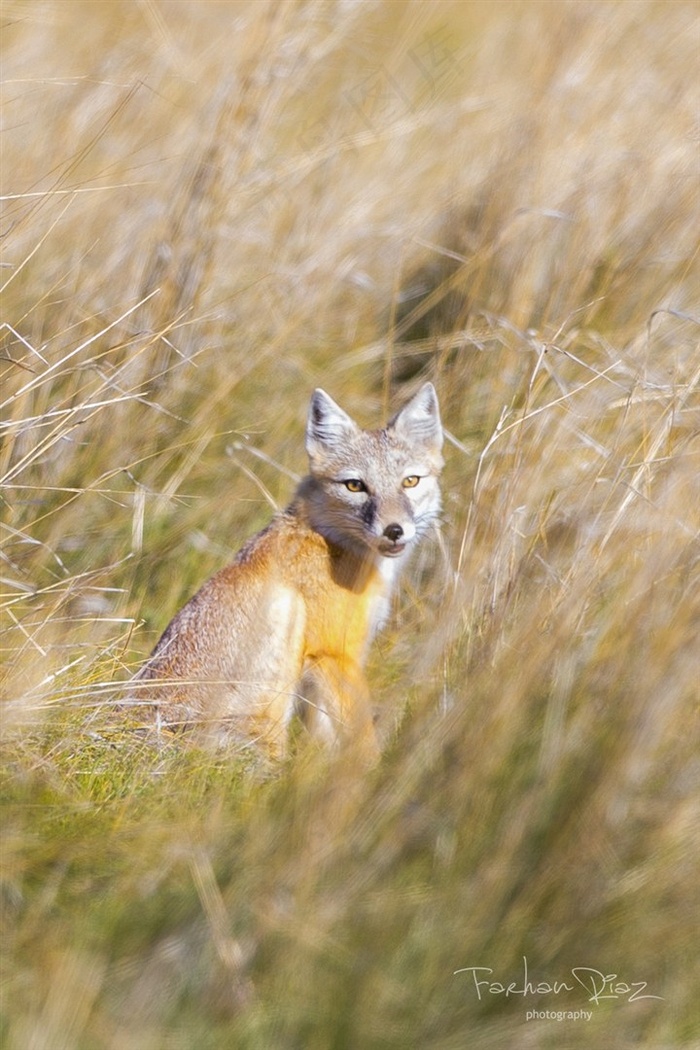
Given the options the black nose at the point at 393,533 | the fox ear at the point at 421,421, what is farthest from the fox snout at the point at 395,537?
the fox ear at the point at 421,421

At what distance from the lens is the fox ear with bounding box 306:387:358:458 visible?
15.1ft

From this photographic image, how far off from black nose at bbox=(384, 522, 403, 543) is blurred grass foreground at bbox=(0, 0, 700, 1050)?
20 centimetres

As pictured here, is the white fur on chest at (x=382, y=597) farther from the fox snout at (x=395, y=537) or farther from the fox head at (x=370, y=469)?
the fox snout at (x=395, y=537)

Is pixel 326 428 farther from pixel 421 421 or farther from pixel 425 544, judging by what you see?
pixel 425 544

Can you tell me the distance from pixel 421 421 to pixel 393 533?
23.5 inches

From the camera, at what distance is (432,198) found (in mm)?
6168

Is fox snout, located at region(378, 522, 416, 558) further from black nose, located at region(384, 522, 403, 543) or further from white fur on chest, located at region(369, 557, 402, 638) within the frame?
white fur on chest, located at region(369, 557, 402, 638)

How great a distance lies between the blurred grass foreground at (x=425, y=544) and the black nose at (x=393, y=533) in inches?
7.7

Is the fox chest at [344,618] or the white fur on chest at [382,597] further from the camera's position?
the white fur on chest at [382,597]

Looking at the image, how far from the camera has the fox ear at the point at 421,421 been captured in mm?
4629

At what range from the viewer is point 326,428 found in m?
4.64

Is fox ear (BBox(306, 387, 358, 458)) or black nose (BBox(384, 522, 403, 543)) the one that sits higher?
fox ear (BBox(306, 387, 358, 458))
